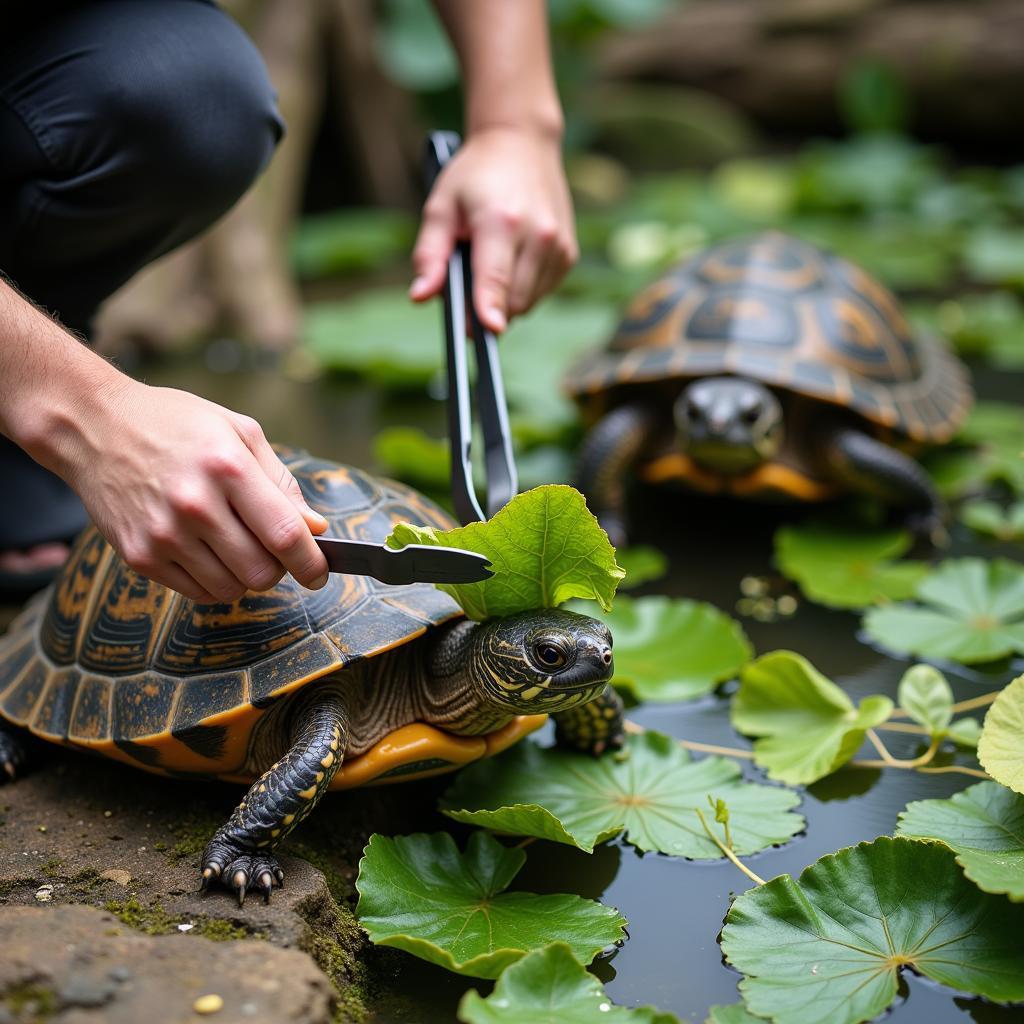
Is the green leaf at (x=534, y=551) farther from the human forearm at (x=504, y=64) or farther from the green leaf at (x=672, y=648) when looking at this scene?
the human forearm at (x=504, y=64)

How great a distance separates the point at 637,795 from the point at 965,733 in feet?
1.75

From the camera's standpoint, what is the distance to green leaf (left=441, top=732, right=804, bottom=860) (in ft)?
5.16

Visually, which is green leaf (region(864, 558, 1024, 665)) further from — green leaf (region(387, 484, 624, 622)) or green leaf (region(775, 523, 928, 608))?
green leaf (region(387, 484, 624, 622))

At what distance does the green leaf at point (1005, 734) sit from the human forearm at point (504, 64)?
4.21ft

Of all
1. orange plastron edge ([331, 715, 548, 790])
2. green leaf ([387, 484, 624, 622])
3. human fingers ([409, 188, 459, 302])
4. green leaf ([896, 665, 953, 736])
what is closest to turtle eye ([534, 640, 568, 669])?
green leaf ([387, 484, 624, 622])

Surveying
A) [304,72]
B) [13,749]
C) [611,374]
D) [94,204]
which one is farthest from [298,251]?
[13,749]

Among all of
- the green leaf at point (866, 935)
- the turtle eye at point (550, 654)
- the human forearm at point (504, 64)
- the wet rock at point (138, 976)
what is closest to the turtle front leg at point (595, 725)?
the turtle eye at point (550, 654)

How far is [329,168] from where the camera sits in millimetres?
7008

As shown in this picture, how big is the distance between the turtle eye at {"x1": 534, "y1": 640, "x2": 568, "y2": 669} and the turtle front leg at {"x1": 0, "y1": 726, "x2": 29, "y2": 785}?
87 centimetres

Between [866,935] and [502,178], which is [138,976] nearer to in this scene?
[866,935]

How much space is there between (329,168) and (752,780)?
6.04 m

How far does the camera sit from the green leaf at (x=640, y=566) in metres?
2.44

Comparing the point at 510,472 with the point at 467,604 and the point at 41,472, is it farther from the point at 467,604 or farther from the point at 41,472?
the point at 41,472

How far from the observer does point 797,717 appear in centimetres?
181
